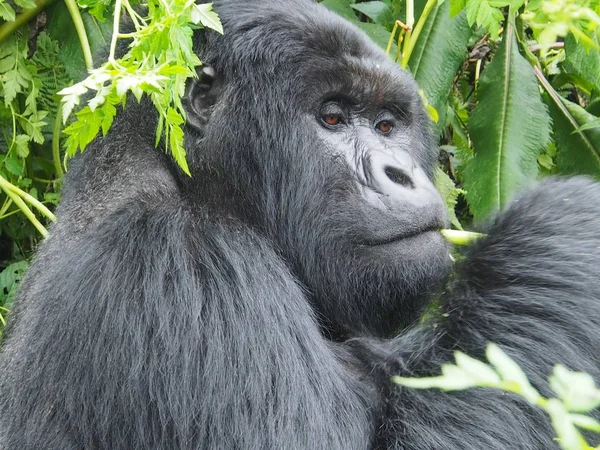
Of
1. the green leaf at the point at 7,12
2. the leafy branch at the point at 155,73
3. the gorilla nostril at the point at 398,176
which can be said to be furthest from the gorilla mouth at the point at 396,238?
the green leaf at the point at 7,12

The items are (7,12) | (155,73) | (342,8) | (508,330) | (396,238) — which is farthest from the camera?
(342,8)

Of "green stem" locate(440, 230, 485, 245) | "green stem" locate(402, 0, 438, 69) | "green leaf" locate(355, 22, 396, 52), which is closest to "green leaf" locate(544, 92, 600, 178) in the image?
"green stem" locate(402, 0, 438, 69)

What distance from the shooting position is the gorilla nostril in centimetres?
267

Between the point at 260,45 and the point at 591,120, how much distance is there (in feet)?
6.60

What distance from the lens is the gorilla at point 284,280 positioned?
222 cm

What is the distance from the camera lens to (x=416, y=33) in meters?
3.90

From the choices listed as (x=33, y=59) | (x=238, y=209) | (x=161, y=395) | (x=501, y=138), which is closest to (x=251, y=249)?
(x=238, y=209)

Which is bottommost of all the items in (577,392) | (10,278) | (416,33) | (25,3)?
(10,278)

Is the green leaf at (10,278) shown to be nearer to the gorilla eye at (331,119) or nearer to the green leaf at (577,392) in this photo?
the gorilla eye at (331,119)

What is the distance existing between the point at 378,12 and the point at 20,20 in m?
1.68

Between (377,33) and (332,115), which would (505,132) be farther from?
(332,115)

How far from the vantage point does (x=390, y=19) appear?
13.8 feet

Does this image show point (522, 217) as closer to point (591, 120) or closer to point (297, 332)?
point (297, 332)

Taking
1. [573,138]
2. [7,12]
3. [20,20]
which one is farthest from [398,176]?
[20,20]
